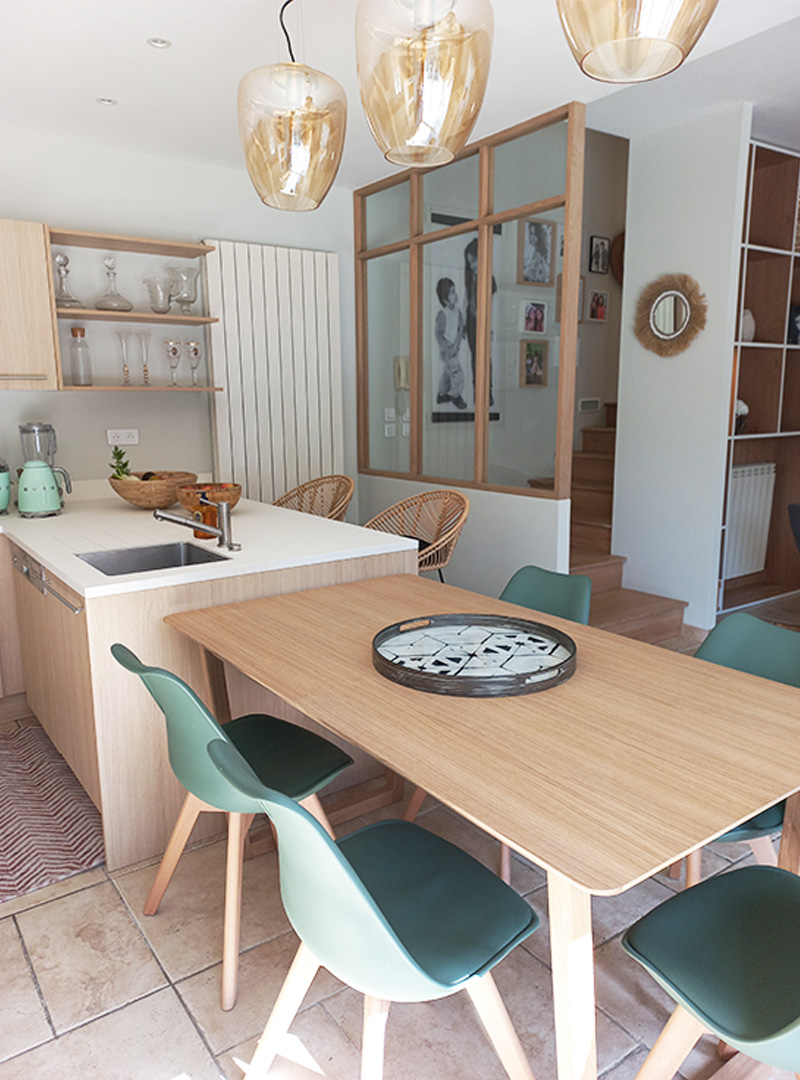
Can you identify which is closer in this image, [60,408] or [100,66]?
[100,66]

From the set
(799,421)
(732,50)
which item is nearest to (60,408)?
(732,50)

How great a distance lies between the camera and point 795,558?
4957 mm

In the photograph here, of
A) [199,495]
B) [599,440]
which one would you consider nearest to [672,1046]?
[199,495]

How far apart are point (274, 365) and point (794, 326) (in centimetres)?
314

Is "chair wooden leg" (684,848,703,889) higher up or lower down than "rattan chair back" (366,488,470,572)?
lower down

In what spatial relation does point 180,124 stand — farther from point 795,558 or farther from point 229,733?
point 795,558

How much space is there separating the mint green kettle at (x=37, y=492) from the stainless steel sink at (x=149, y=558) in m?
0.73

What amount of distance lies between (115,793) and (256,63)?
2.65 metres

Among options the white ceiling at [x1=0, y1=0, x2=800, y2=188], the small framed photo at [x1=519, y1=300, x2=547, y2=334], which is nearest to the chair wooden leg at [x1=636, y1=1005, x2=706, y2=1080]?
the white ceiling at [x1=0, y1=0, x2=800, y2=188]

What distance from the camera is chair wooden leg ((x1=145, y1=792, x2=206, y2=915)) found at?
1.81 m

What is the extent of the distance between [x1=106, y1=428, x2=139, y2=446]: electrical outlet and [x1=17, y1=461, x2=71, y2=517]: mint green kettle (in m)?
0.93

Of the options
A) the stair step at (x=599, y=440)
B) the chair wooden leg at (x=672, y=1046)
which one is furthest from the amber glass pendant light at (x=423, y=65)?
the stair step at (x=599, y=440)

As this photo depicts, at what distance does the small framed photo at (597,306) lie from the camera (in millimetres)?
5633

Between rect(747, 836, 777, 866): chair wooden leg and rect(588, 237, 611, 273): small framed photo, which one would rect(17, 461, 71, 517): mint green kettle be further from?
rect(588, 237, 611, 273): small framed photo
